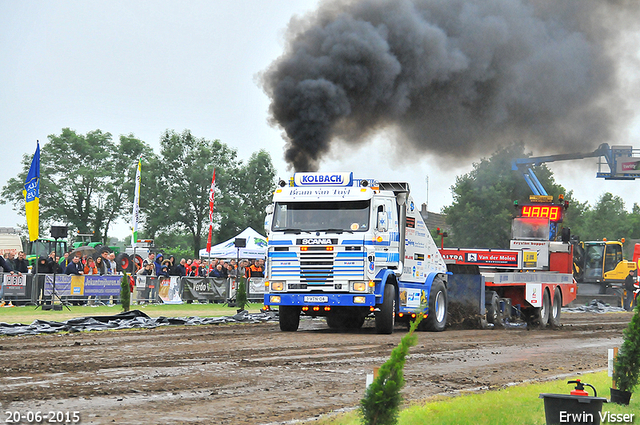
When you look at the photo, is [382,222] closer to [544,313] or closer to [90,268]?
[544,313]

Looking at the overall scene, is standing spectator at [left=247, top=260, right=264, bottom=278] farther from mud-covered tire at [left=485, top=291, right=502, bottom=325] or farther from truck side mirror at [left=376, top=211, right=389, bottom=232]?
truck side mirror at [left=376, top=211, right=389, bottom=232]

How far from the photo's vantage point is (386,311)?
1725 centimetres

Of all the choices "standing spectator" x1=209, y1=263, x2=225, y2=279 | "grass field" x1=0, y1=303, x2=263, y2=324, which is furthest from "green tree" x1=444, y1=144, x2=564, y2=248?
"grass field" x1=0, y1=303, x2=263, y2=324

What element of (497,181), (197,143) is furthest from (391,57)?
(197,143)

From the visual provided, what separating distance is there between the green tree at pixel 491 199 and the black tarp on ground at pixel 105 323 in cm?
4632

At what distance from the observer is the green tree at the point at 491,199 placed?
64875 mm

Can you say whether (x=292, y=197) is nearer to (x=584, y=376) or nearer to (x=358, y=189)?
(x=358, y=189)

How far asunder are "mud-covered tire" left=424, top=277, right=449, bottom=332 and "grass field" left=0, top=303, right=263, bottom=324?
23.8 feet

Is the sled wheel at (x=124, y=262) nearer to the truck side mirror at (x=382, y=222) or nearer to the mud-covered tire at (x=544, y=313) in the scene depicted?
the mud-covered tire at (x=544, y=313)

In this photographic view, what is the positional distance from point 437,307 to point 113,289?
39.5ft

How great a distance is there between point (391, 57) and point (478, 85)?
390 centimetres

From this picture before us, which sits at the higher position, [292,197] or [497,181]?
[497,181]

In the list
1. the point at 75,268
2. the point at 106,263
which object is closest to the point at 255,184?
the point at 106,263

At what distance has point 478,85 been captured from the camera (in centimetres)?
2509
